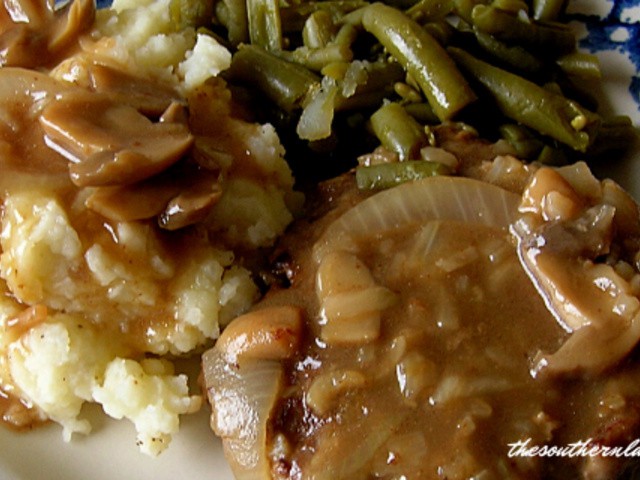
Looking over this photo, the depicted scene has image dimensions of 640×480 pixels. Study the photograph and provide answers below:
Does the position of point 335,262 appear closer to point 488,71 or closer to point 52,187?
point 52,187

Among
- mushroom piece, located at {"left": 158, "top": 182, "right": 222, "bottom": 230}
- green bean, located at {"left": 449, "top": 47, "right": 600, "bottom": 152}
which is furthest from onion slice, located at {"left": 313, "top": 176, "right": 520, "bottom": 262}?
green bean, located at {"left": 449, "top": 47, "right": 600, "bottom": 152}

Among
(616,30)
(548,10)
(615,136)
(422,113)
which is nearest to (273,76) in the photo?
(422,113)

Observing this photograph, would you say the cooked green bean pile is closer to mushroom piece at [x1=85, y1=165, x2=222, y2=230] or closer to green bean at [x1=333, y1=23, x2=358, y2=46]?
green bean at [x1=333, y1=23, x2=358, y2=46]

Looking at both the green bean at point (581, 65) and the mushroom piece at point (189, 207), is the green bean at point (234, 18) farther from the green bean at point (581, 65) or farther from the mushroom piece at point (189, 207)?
the green bean at point (581, 65)

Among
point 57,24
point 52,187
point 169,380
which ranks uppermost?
point 57,24

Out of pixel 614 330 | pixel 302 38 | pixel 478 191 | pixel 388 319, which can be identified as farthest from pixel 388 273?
pixel 302 38

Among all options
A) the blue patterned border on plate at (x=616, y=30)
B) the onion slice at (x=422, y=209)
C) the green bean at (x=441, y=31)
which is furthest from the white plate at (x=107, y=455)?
the blue patterned border on plate at (x=616, y=30)
